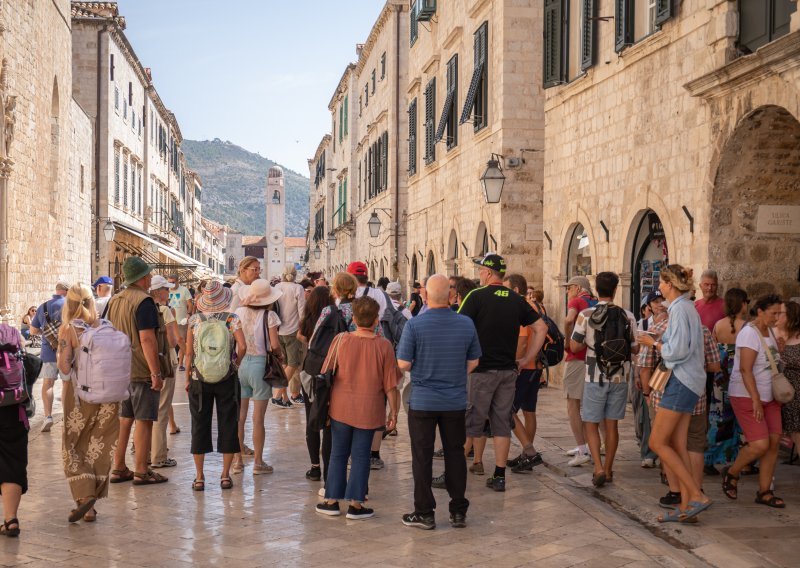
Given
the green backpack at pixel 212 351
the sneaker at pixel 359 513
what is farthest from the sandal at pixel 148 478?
the sneaker at pixel 359 513

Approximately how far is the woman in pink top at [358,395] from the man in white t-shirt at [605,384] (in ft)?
6.43

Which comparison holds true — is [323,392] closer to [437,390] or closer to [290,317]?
[437,390]

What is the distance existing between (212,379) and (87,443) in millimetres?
1233

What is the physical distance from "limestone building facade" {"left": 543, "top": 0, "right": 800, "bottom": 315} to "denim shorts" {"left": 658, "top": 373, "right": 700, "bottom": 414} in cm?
330

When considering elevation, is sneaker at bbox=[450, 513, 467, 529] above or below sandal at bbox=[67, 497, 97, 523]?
below

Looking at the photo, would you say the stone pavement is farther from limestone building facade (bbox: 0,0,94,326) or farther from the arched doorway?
limestone building facade (bbox: 0,0,94,326)

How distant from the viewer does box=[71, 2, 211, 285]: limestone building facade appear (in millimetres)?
34094

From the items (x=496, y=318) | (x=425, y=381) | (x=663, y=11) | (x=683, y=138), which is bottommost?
(x=425, y=381)

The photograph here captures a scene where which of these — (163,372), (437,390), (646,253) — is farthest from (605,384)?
(646,253)

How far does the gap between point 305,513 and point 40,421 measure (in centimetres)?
577

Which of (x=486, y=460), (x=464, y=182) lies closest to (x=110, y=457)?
(x=486, y=460)

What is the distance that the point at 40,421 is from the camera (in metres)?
11.4

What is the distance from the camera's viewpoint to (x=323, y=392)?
6.90 meters

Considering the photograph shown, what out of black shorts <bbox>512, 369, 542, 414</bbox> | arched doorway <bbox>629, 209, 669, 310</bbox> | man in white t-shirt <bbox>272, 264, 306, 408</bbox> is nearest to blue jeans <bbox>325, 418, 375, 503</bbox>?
black shorts <bbox>512, 369, 542, 414</bbox>
